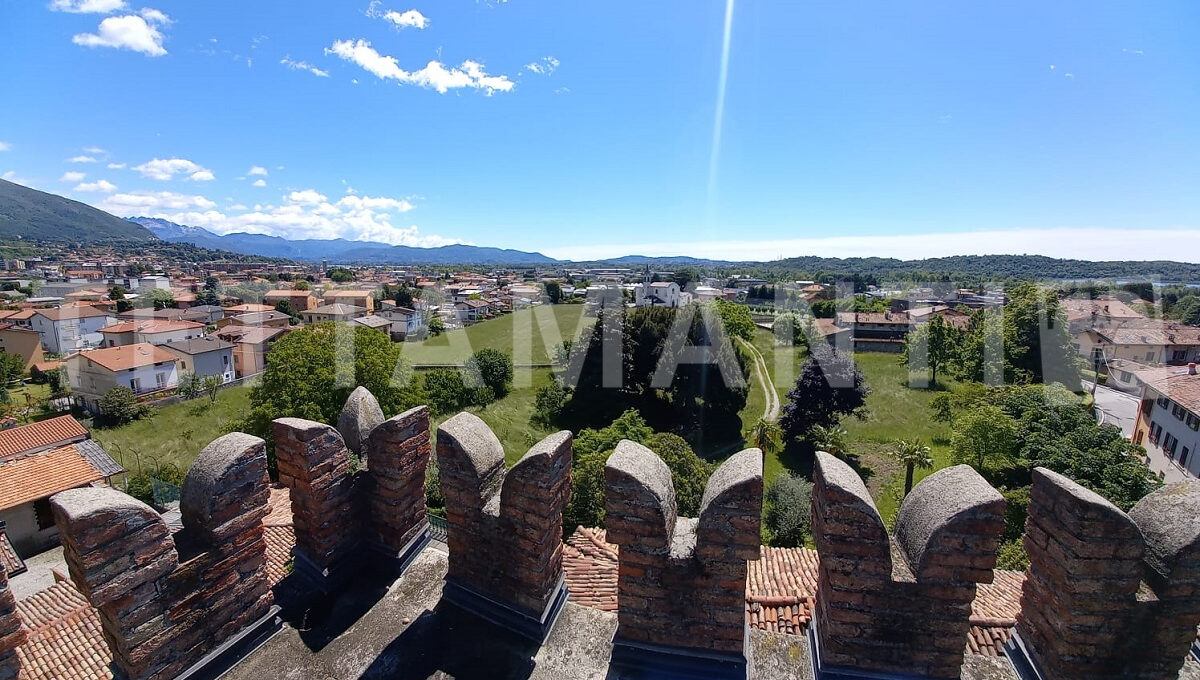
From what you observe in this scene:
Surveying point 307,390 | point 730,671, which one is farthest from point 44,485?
point 730,671

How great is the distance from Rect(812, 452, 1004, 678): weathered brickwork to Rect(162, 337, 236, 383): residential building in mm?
46915

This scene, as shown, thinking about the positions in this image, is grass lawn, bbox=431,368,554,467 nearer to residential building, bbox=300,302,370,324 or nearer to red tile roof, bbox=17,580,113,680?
red tile roof, bbox=17,580,113,680

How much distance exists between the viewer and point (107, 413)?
3105cm

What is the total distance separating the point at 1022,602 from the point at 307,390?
22172 millimetres

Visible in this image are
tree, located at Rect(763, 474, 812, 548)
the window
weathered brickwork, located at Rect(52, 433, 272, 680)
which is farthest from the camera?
the window

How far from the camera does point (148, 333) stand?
4306 centimetres

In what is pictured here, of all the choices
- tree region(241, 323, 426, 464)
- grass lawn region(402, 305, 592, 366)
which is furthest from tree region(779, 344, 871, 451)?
grass lawn region(402, 305, 592, 366)

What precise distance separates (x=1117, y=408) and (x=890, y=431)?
1781 centimetres

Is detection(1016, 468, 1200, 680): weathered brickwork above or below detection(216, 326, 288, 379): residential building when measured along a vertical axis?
above

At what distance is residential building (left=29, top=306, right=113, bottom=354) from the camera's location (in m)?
48.4

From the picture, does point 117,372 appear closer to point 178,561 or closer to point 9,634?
point 178,561

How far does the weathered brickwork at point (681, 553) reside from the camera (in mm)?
2955

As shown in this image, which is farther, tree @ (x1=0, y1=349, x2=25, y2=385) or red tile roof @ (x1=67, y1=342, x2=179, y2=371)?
tree @ (x1=0, y1=349, x2=25, y2=385)

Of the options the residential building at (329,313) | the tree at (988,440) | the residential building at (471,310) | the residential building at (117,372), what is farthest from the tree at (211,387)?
the tree at (988,440)
